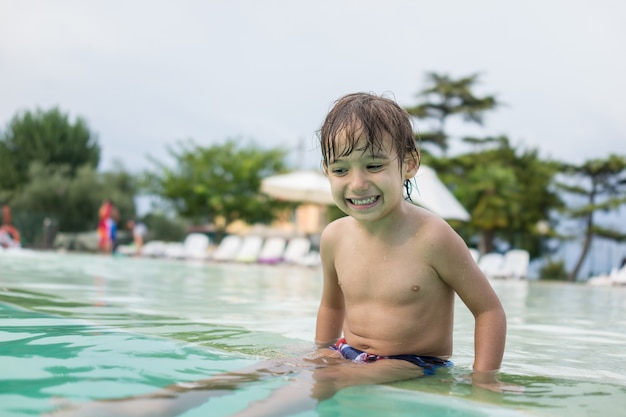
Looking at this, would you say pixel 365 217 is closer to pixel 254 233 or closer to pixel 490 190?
pixel 490 190

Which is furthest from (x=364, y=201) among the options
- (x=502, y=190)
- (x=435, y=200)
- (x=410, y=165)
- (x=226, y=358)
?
(x=502, y=190)

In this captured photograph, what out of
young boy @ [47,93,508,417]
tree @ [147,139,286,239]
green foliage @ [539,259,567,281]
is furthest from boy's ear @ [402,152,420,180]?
tree @ [147,139,286,239]

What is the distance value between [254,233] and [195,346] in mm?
34609

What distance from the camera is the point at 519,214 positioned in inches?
1039

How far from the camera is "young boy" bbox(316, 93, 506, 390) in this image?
7.57 ft

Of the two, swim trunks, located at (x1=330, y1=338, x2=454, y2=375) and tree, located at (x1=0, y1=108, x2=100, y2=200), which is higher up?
tree, located at (x1=0, y1=108, x2=100, y2=200)

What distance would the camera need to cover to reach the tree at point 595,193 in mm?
24297

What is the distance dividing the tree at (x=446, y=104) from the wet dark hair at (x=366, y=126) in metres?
25.4

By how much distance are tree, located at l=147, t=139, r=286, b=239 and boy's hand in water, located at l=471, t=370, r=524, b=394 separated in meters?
27.5

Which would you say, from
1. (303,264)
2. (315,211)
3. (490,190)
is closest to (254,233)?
(315,211)

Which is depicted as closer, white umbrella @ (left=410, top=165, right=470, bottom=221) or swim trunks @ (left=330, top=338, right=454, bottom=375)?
swim trunks @ (left=330, top=338, right=454, bottom=375)

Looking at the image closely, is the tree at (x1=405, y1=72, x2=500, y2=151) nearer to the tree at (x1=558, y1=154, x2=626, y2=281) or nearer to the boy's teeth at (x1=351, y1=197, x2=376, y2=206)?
the tree at (x1=558, y1=154, x2=626, y2=281)

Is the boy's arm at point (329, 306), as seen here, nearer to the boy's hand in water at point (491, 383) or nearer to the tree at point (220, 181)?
the boy's hand in water at point (491, 383)

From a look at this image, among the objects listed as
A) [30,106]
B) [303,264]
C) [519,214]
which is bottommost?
[303,264]
